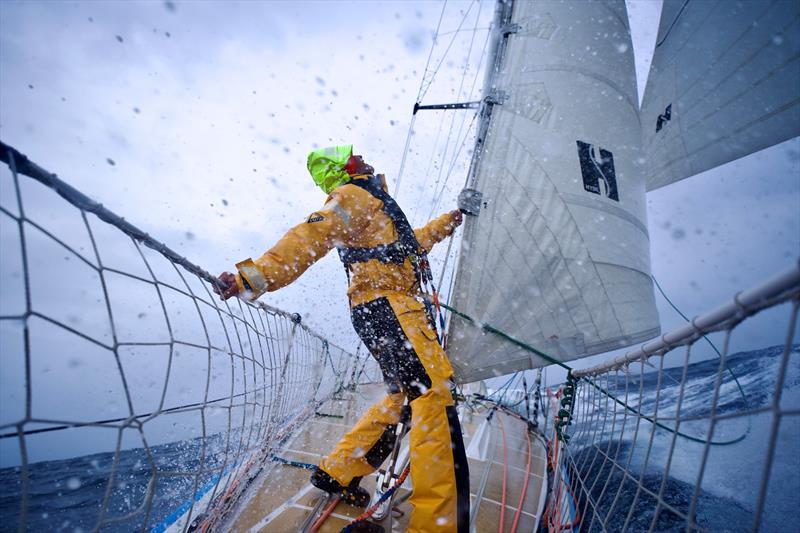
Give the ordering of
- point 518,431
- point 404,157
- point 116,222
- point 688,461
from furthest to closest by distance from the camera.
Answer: point 404,157, point 518,431, point 688,461, point 116,222

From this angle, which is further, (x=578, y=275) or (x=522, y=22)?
(x=522, y=22)

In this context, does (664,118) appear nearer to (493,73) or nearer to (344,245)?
(493,73)

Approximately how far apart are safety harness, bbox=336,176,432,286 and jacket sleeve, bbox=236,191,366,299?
7.0 inches

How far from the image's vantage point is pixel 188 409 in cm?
146

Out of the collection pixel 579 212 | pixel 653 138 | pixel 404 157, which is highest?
pixel 653 138

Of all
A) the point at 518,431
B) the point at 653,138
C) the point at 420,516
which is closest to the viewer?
the point at 420,516

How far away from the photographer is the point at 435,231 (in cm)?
296

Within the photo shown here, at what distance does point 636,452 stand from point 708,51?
17.0 feet

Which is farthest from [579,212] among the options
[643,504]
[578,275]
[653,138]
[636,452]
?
[653,138]

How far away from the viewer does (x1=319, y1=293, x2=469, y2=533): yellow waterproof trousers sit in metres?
1.45

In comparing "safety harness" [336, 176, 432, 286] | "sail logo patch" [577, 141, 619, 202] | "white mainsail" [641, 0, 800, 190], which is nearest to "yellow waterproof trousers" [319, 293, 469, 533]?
"safety harness" [336, 176, 432, 286]

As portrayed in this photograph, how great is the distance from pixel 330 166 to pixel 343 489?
1931 millimetres

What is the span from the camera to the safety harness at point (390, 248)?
198 centimetres

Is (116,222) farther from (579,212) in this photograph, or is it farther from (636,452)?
(636,452)
